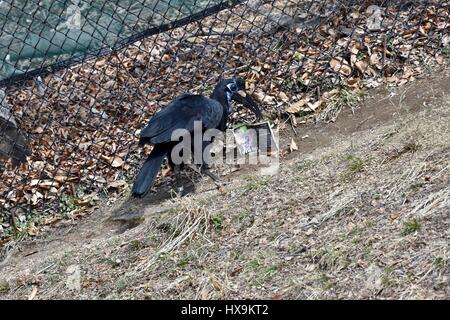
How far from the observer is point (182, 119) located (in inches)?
269

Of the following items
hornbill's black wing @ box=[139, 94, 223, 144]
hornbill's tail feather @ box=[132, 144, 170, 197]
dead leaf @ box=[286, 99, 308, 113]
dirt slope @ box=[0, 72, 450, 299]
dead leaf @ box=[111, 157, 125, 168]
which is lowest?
dirt slope @ box=[0, 72, 450, 299]

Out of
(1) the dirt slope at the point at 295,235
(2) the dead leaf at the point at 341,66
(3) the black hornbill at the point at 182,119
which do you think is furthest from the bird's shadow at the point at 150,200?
(2) the dead leaf at the point at 341,66

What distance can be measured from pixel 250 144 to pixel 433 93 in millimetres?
1534

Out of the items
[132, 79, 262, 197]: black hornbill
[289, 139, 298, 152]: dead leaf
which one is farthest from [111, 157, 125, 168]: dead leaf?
[289, 139, 298, 152]: dead leaf

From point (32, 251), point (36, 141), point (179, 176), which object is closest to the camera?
point (32, 251)

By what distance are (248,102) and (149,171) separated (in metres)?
1.19

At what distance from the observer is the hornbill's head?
24.0 feet

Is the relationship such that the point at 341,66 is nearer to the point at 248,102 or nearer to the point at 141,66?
the point at 248,102

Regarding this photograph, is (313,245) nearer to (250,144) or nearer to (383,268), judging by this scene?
(383,268)

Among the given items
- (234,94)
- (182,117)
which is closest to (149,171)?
(182,117)

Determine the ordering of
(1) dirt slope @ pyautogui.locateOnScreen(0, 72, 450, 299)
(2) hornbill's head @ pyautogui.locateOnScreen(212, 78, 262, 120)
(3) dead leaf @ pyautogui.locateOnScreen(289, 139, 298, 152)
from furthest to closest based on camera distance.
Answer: (2) hornbill's head @ pyautogui.locateOnScreen(212, 78, 262, 120) < (3) dead leaf @ pyautogui.locateOnScreen(289, 139, 298, 152) < (1) dirt slope @ pyautogui.locateOnScreen(0, 72, 450, 299)

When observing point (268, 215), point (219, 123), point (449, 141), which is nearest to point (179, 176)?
point (219, 123)

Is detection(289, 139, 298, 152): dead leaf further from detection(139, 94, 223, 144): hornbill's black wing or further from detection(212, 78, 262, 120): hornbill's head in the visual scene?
detection(139, 94, 223, 144): hornbill's black wing

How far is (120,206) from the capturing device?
275 inches
